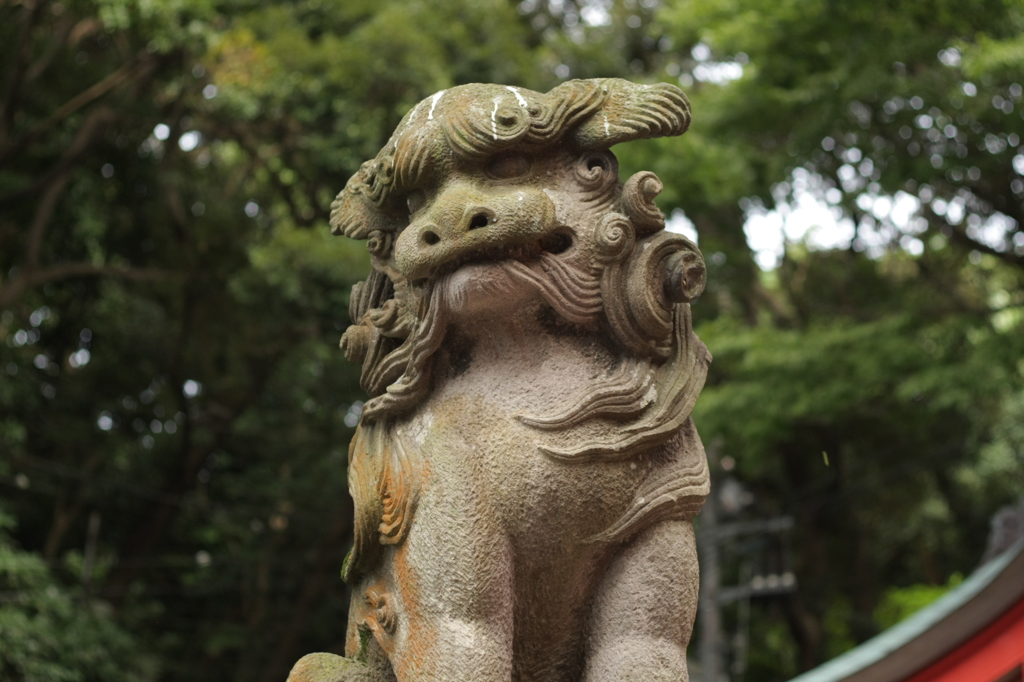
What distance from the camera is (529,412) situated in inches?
92.8

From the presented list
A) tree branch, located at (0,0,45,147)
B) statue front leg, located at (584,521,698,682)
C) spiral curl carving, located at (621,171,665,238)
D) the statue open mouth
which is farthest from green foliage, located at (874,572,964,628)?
tree branch, located at (0,0,45,147)

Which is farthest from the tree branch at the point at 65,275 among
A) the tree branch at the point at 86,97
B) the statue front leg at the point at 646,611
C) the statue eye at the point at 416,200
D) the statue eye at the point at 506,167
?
the statue front leg at the point at 646,611

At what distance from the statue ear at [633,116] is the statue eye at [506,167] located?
0.14 m

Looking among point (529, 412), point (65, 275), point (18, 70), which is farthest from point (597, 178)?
point (65, 275)

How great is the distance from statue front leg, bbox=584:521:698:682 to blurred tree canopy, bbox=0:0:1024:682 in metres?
4.85

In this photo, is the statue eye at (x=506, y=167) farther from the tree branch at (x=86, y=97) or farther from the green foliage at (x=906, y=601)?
the green foliage at (x=906, y=601)

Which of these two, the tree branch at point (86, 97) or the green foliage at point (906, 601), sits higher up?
the tree branch at point (86, 97)

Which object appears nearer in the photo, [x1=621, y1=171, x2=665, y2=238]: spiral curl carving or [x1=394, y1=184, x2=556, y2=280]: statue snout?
[x1=394, y1=184, x2=556, y2=280]: statue snout

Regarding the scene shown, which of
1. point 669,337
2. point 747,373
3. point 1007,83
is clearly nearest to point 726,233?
point 747,373

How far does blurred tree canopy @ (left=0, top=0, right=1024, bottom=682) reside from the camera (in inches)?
288

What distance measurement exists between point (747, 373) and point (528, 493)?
21.1 feet

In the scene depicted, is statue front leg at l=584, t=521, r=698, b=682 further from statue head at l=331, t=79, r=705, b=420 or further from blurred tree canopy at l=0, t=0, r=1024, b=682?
blurred tree canopy at l=0, t=0, r=1024, b=682

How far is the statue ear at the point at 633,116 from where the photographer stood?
8.07 feet

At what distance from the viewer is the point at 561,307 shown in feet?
7.93
